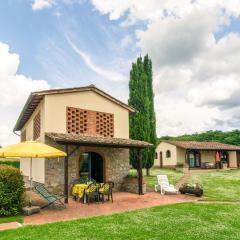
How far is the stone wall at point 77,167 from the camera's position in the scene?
14.7m

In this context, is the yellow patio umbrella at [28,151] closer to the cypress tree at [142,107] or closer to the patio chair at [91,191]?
the patio chair at [91,191]

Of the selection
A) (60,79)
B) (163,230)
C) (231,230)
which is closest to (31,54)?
(60,79)

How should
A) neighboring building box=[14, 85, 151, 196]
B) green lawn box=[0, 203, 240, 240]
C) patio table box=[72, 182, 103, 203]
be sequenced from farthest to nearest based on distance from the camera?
neighboring building box=[14, 85, 151, 196]
patio table box=[72, 182, 103, 203]
green lawn box=[0, 203, 240, 240]

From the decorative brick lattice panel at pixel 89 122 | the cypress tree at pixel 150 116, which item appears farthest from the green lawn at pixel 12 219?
the cypress tree at pixel 150 116

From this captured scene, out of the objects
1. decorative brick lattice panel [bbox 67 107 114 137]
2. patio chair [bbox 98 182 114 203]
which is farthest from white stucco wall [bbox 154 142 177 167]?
patio chair [bbox 98 182 114 203]

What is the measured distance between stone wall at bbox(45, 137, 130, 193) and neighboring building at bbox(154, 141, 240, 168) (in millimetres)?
18231

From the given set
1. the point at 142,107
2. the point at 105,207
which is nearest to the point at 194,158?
the point at 142,107

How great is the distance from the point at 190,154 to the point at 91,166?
77.1 ft

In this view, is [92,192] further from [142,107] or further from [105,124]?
[142,107]

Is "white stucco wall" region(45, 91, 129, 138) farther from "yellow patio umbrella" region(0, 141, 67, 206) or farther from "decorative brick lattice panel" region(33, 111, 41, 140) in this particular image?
"yellow patio umbrella" region(0, 141, 67, 206)

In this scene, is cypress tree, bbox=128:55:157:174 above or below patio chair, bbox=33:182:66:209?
above

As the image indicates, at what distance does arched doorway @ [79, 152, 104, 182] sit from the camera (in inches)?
646

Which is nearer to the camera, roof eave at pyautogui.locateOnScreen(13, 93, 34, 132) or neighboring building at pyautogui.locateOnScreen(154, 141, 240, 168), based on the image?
roof eave at pyautogui.locateOnScreen(13, 93, 34, 132)

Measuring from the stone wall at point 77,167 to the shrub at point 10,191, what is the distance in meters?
3.61
